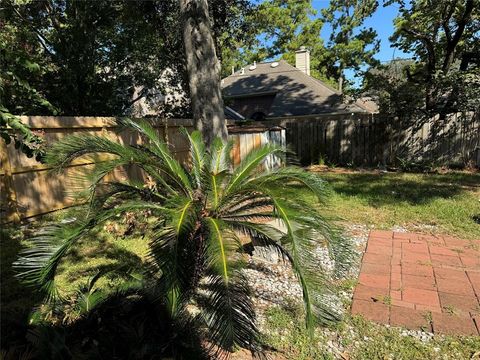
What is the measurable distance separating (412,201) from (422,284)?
3.85 m

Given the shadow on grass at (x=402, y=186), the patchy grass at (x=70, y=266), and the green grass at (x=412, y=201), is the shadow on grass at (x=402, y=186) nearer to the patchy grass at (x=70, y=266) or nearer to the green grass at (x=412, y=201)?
the green grass at (x=412, y=201)

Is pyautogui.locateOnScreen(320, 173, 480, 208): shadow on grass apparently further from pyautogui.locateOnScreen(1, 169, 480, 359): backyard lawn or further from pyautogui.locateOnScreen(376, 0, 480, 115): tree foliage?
pyautogui.locateOnScreen(376, 0, 480, 115): tree foliage

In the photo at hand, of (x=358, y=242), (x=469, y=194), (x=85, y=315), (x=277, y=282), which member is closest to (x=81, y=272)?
(x=85, y=315)

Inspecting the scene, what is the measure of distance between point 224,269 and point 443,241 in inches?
161

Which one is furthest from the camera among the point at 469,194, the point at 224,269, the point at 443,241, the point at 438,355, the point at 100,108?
the point at 100,108

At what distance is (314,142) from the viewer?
13.6 m

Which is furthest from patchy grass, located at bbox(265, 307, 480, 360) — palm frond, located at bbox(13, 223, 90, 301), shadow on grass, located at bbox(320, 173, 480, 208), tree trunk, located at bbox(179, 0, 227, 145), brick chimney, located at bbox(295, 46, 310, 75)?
brick chimney, located at bbox(295, 46, 310, 75)

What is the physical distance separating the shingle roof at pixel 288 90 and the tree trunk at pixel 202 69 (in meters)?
13.2

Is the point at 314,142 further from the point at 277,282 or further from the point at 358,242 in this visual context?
the point at 277,282

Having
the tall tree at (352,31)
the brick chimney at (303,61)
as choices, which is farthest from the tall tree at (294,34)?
the tall tree at (352,31)

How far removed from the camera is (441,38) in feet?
43.2

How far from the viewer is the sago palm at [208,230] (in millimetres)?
2465

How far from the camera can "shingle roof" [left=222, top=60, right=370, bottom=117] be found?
66.6ft

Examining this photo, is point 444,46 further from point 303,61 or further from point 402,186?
point 303,61
